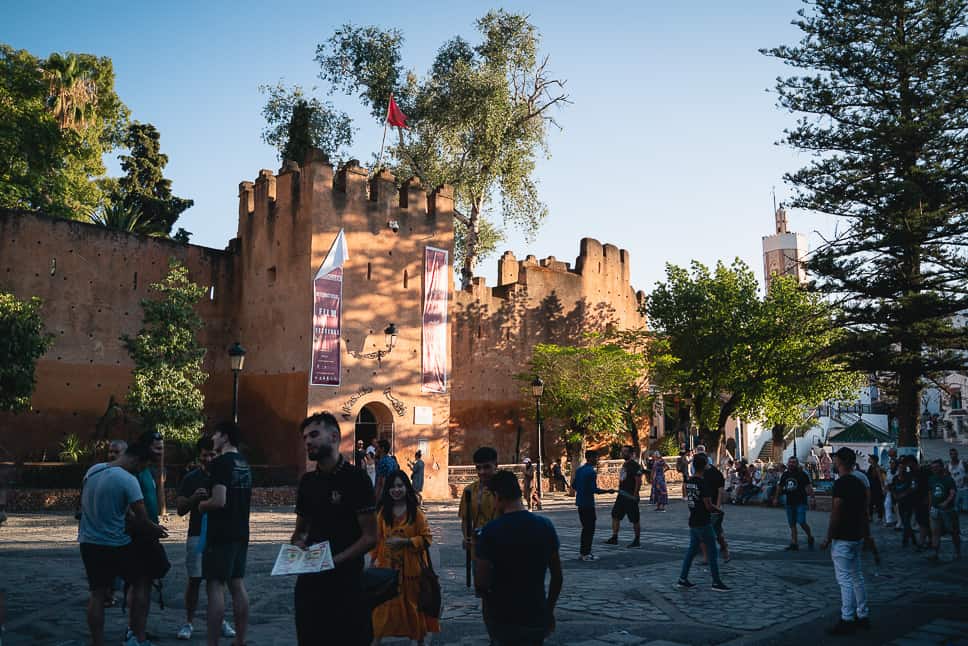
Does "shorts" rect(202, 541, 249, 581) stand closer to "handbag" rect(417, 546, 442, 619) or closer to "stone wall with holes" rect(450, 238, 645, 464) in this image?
"handbag" rect(417, 546, 442, 619)

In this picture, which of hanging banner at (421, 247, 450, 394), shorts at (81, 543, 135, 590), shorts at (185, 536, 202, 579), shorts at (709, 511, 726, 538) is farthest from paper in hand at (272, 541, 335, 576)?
hanging banner at (421, 247, 450, 394)

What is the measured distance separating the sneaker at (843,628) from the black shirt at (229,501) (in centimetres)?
557

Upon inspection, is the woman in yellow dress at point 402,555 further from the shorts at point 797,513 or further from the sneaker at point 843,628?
the shorts at point 797,513

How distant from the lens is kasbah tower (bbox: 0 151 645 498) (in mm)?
23516

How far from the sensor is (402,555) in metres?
7.12

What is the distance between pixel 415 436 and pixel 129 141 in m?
23.0

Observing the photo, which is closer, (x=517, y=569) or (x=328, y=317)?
(x=517, y=569)

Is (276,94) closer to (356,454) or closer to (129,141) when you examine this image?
(129,141)

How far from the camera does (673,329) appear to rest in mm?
35812

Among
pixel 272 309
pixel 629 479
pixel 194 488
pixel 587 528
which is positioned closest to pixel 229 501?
pixel 194 488

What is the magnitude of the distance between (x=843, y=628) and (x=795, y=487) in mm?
6391

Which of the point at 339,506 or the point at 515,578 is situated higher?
the point at 339,506

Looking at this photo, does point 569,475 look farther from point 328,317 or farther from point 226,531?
point 226,531

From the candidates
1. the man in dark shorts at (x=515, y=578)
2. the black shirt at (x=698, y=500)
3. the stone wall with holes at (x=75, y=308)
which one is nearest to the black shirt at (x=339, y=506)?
the man in dark shorts at (x=515, y=578)
